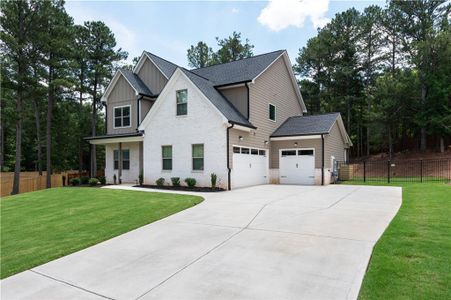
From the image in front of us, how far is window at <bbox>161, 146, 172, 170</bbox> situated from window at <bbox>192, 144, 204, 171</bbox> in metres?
1.66

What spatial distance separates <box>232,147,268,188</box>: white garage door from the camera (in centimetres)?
1521

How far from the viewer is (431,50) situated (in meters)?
24.7

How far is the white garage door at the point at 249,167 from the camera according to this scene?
1521 cm

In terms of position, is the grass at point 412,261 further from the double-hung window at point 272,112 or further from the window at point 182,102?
the double-hung window at point 272,112

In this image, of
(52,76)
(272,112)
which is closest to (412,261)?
(272,112)

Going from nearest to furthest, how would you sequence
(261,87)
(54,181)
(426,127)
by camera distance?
(261,87), (54,181), (426,127)

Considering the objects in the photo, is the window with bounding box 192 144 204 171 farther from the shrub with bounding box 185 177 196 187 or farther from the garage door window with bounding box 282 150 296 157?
the garage door window with bounding box 282 150 296 157

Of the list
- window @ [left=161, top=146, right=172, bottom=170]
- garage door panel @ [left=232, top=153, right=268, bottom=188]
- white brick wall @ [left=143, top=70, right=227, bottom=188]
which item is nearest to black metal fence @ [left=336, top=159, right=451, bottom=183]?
garage door panel @ [left=232, top=153, right=268, bottom=188]

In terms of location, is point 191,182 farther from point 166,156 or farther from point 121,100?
point 121,100

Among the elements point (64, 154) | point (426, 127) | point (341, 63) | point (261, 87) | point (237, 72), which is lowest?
point (64, 154)

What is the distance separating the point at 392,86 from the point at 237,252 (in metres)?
25.7

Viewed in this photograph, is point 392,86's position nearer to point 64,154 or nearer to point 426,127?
point 426,127

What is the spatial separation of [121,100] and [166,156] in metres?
7.17

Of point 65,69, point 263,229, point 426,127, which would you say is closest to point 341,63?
point 426,127
